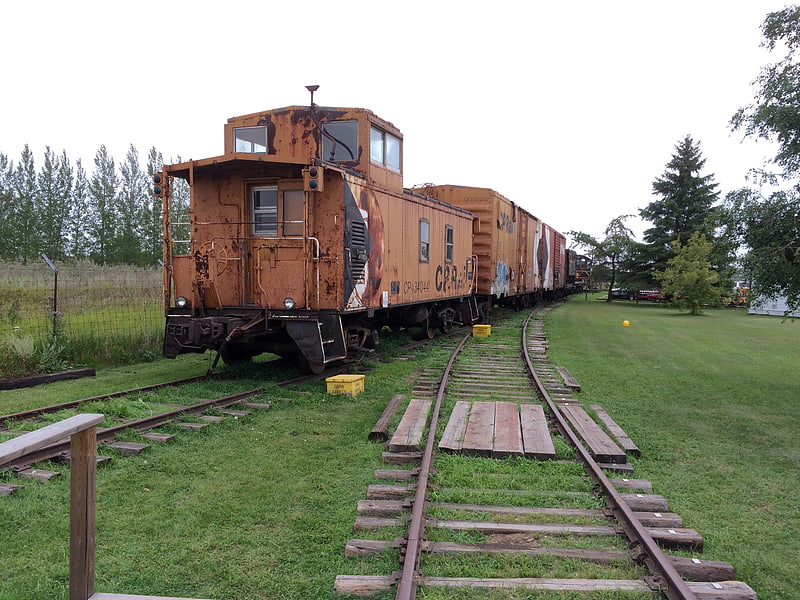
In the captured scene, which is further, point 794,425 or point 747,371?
point 747,371

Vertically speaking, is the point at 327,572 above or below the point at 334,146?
below

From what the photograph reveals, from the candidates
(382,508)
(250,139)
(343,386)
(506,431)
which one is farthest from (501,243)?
(382,508)

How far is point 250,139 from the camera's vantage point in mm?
10367

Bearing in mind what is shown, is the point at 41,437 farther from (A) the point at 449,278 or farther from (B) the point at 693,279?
(B) the point at 693,279

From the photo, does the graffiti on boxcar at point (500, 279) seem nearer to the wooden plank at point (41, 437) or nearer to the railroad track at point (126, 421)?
the railroad track at point (126, 421)

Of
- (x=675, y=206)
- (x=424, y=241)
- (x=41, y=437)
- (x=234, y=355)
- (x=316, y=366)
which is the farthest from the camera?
(x=675, y=206)

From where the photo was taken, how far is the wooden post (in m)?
2.65

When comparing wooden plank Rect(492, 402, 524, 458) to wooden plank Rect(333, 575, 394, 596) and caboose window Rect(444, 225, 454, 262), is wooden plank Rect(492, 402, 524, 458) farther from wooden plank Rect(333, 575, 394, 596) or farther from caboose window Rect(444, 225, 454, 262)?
caboose window Rect(444, 225, 454, 262)

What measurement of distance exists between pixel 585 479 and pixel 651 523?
2.99 feet

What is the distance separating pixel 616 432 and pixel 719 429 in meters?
1.58

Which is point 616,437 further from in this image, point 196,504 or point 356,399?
point 196,504

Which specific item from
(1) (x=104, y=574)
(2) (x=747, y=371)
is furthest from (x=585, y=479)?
(2) (x=747, y=371)

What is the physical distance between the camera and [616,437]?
6.32 metres

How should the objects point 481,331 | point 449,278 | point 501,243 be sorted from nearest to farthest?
point 449,278, point 481,331, point 501,243
